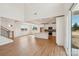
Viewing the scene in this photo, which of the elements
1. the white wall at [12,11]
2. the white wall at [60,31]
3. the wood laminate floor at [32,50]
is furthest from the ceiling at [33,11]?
the wood laminate floor at [32,50]

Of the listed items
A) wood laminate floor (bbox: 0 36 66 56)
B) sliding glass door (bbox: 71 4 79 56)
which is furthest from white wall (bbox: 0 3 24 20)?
sliding glass door (bbox: 71 4 79 56)

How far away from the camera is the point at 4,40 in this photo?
8.58m

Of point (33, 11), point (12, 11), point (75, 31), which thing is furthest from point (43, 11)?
point (75, 31)

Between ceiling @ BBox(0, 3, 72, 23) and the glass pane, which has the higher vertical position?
ceiling @ BBox(0, 3, 72, 23)

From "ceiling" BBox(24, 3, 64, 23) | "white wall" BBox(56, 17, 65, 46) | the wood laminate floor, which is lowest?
the wood laminate floor

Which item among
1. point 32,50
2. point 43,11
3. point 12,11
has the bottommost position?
point 32,50

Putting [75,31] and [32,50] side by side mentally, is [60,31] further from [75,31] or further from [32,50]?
[75,31]

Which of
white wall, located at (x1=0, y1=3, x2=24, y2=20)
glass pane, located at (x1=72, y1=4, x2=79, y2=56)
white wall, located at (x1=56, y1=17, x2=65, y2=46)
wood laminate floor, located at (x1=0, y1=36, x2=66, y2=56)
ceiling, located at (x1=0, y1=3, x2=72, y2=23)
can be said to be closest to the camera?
glass pane, located at (x1=72, y1=4, x2=79, y2=56)

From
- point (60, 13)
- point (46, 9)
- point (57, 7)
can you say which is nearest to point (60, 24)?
point (60, 13)

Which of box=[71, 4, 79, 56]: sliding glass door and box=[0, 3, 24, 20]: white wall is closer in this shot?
box=[71, 4, 79, 56]: sliding glass door

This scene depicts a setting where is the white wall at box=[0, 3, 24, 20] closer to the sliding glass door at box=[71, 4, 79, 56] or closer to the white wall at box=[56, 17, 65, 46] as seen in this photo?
the white wall at box=[56, 17, 65, 46]

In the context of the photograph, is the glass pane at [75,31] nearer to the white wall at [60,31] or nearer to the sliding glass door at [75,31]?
the sliding glass door at [75,31]

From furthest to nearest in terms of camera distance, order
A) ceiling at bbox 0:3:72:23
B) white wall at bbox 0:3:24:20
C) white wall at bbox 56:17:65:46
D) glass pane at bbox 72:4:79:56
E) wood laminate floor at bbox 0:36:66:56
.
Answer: white wall at bbox 0:3:24:20
ceiling at bbox 0:3:72:23
white wall at bbox 56:17:65:46
wood laminate floor at bbox 0:36:66:56
glass pane at bbox 72:4:79:56

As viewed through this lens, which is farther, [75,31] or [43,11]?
[43,11]
